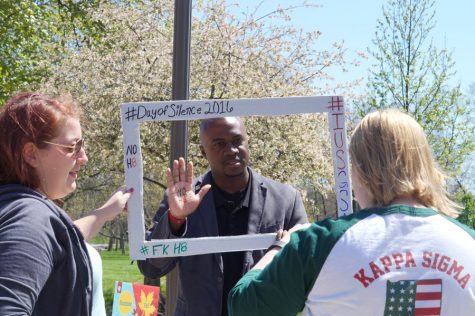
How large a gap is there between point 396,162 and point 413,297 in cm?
40

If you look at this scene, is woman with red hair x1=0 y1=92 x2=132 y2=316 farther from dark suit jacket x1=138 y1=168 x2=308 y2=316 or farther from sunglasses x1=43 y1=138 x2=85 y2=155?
dark suit jacket x1=138 y1=168 x2=308 y2=316

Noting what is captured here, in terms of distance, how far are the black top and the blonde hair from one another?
1204 millimetres

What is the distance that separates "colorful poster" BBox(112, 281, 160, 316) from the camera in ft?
16.4

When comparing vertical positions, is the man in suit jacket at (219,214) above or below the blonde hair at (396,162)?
below

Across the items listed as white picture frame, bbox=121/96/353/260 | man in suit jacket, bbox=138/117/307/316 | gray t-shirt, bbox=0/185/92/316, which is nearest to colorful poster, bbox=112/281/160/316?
man in suit jacket, bbox=138/117/307/316

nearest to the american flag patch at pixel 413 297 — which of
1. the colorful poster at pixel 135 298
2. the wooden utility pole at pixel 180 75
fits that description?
the wooden utility pole at pixel 180 75

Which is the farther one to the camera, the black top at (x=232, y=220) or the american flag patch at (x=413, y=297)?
the black top at (x=232, y=220)

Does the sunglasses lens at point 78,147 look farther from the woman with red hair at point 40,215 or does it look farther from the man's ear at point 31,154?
the man's ear at point 31,154

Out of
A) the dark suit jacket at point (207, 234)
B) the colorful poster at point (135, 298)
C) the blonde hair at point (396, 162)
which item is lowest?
the colorful poster at point (135, 298)

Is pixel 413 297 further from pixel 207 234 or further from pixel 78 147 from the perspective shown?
pixel 207 234

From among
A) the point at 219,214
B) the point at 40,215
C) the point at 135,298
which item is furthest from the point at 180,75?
the point at 40,215

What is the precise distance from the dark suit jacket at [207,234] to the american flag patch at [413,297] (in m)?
1.29

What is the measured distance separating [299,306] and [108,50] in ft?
40.5

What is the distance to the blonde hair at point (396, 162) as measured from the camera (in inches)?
74.9
